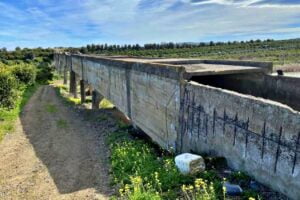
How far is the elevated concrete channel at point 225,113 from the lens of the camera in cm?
566

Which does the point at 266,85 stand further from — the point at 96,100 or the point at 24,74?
the point at 24,74

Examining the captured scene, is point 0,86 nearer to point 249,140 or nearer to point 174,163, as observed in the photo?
point 174,163

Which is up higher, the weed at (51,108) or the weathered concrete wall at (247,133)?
the weathered concrete wall at (247,133)

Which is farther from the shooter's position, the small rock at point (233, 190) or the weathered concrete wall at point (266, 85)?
the weathered concrete wall at point (266, 85)

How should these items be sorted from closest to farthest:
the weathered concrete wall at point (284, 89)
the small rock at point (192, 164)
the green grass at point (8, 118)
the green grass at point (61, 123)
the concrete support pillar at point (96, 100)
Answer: the small rock at point (192, 164), the weathered concrete wall at point (284, 89), the green grass at point (8, 118), the green grass at point (61, 123), the concrete support pillar at point (96, 100)

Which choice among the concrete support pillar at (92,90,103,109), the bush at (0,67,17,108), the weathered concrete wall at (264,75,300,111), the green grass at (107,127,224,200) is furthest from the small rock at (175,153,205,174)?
the bush at (0,67,17,108)

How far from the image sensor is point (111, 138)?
13578 millimetres

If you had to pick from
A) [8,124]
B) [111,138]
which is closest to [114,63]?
[111,138]

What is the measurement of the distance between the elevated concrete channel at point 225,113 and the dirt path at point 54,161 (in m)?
1.97

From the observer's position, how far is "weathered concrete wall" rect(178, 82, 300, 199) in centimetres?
550

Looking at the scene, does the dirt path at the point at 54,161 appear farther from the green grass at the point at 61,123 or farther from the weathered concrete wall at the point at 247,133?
the weathered concrete wall at the point at 247,133

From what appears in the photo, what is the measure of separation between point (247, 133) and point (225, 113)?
76cm

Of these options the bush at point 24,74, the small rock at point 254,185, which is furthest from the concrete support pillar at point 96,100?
the small rock at point 254,185

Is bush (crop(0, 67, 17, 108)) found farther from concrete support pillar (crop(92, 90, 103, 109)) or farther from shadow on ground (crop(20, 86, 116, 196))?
concrete support pillar (crop(92, 90, 103, 109))
